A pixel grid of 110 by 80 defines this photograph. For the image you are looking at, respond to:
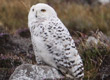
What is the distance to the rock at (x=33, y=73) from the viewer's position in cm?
451

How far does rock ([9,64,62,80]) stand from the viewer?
178 inches

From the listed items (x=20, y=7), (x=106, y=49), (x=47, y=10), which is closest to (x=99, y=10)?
(x=20, y=7)

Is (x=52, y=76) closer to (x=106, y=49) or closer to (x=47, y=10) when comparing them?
(x=47, y=10)

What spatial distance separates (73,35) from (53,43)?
4.29 meters

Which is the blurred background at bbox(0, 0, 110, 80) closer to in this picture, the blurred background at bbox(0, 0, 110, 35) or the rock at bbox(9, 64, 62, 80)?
the blurred background at bbox(0, 0, 110, 35)

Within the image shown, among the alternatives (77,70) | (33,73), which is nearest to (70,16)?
(77,70)

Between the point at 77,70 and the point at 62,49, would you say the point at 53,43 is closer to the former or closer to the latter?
the point at 62,49

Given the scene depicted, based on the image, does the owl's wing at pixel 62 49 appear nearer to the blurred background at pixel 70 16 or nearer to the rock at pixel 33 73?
the rock at pixel 33 73

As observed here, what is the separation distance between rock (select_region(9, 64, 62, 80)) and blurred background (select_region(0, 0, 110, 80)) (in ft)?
1.68

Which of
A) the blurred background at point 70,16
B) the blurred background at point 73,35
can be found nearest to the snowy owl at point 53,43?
the blurred background at point 73,35

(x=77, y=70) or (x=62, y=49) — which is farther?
(x=77, y=70)

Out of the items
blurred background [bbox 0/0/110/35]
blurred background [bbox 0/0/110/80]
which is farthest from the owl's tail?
blurred background [bbox 0/0/110/35]

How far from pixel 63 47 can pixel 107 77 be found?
95 cm

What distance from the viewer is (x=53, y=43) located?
14.9ft
